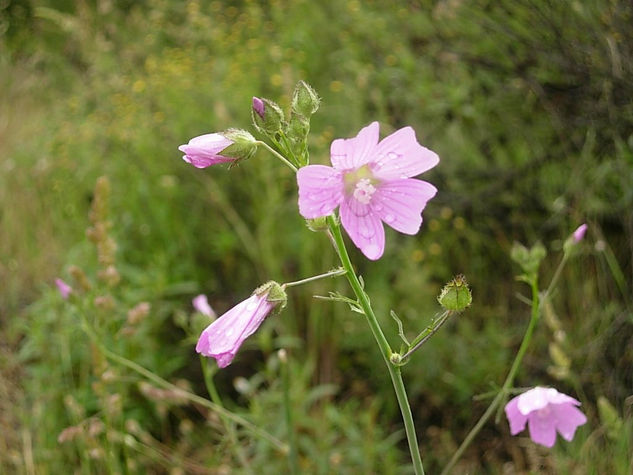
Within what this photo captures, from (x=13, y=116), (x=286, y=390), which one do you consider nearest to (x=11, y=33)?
(x=13, y=116)

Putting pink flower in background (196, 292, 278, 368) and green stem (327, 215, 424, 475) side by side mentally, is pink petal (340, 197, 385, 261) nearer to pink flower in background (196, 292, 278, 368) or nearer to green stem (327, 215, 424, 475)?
green stem (327, 215, 424, 475)

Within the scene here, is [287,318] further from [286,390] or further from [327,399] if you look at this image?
[286,390]

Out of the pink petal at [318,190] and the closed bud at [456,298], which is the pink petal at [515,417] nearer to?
the closed bud at [456,298]

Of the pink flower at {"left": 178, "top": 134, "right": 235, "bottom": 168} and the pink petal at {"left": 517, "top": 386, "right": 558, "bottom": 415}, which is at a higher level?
the pink flower at {"left": 178, "top": 134, "right": 235, "bottom": 168}

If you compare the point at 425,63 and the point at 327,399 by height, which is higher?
the point at 425,63

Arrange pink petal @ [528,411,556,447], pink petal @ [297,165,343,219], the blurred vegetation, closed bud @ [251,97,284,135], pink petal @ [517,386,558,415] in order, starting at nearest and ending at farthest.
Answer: pink petal @ [297,165,343,219] → closed bud @ [251,97,284,135] → pink petal @ [517,386,558,415] → pink petal @ [528,411,556,447] → the blurred vegetation

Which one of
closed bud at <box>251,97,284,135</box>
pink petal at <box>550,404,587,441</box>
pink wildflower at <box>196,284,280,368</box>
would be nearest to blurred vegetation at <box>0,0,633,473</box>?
pink petal at <box>550,404,587,441</box>

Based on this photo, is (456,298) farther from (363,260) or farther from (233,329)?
(363,260)
